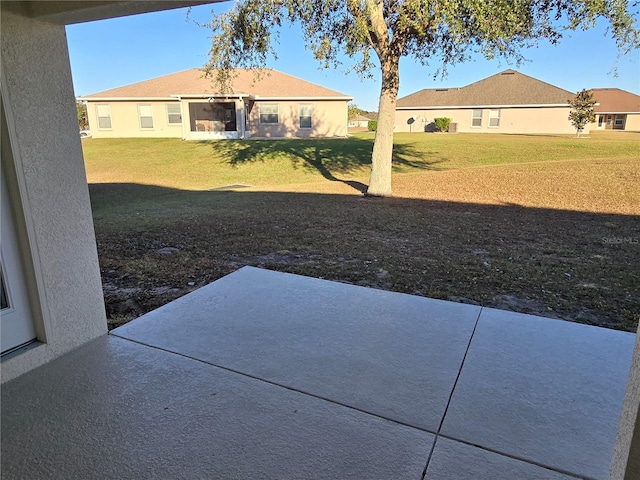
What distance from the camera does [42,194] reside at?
96.8 inches

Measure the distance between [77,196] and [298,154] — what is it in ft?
57.1

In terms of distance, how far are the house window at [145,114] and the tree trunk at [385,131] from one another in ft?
65.6

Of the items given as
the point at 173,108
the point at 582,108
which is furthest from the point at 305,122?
the point at 582,108

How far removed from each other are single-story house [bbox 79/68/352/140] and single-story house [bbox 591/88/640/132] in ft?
87.5

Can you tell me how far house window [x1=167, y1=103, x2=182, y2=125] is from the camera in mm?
26141

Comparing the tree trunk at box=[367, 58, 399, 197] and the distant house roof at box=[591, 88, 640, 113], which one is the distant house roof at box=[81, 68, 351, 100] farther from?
the distant house roof at box=[591, 88, 640, 113]

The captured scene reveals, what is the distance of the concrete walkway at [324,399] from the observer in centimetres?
184

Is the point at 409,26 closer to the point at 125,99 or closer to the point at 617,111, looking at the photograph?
the point at 125,99

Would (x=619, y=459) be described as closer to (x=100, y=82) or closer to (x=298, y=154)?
(x=298, y=154)

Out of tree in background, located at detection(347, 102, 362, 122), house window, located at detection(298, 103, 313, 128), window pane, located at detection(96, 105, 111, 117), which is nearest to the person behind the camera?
window pane, located at detection(96, 105, 111, 117)

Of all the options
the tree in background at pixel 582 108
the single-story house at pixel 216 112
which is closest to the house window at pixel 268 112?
the single-story house at pixel 216 112

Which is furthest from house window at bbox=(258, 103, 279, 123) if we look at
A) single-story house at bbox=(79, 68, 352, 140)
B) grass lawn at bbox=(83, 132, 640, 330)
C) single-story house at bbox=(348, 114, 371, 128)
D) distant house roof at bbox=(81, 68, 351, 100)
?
single-story house at bbox=(348, 114, 371, 128)

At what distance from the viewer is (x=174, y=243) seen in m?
6.33

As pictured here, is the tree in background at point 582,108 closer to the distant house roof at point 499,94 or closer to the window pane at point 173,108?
the distant house roof at point 499,94
